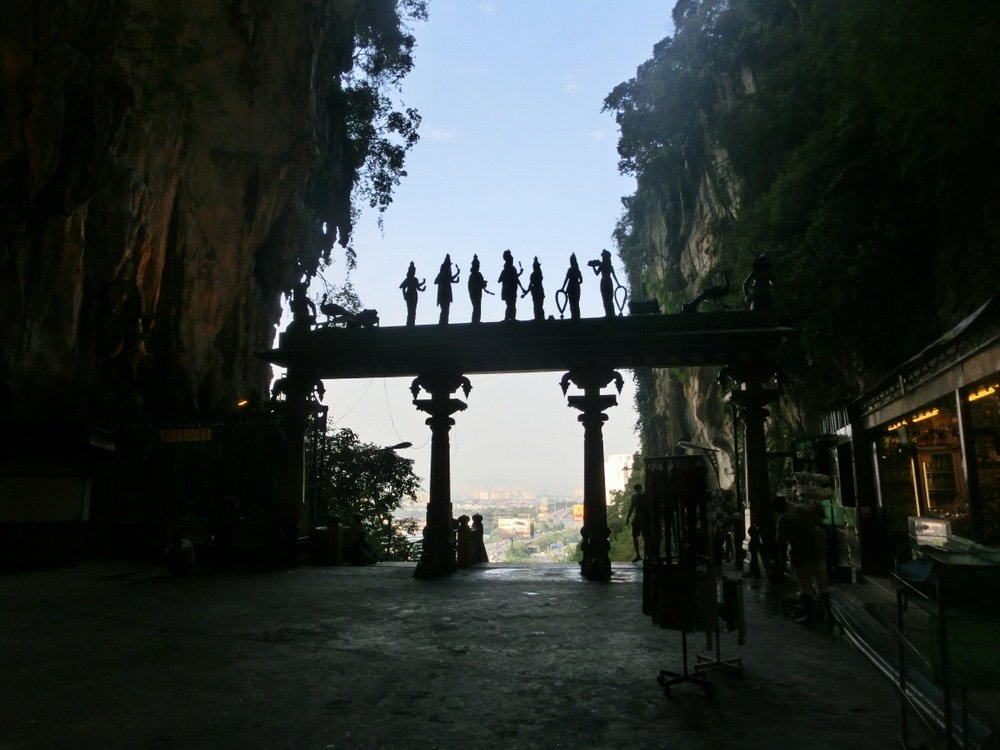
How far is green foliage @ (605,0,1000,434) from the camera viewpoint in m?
11.8

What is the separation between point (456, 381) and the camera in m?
15.0

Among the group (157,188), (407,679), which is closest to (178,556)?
(407,679)

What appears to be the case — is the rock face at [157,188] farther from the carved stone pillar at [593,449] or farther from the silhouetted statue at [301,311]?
the carved stone pillar at [593,449]

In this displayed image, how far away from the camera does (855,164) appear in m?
17.7

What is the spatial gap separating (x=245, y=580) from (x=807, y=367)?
1817cm

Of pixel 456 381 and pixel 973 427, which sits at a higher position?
pixel 456 381

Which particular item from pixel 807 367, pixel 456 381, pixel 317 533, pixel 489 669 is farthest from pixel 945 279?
pixel 317 533

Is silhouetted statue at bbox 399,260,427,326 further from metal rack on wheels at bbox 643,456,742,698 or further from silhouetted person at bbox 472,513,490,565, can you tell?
metal rack on wheels at bbox 643,456,742,698

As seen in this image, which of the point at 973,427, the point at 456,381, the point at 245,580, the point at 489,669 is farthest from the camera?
the point at 456,381

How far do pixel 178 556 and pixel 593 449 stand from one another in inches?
350

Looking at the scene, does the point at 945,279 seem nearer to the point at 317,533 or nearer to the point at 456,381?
the point at 456,381

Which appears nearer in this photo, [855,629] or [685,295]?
[855,629]

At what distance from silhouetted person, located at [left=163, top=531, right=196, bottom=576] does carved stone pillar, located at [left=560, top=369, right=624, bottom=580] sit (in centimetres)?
820

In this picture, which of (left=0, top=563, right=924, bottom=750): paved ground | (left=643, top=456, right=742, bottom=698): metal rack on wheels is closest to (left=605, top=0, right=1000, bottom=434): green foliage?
(left=643, top=456, right=742, bottom=698): metal rack on wheels
